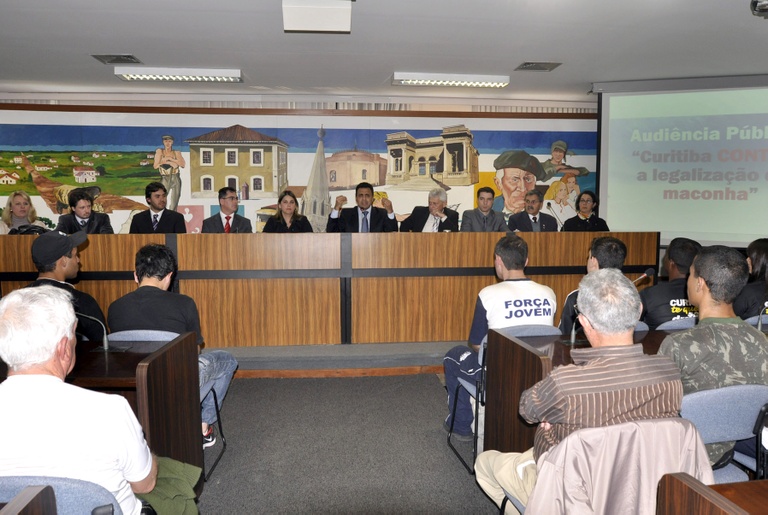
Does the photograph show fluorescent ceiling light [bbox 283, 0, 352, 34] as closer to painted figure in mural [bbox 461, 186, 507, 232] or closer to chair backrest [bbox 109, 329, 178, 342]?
painted figure in mural [bbox 461, 186, 507, 232]

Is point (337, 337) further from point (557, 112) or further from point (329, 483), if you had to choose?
point (557, 112)

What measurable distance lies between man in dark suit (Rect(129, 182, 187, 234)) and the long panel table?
1.84 feet

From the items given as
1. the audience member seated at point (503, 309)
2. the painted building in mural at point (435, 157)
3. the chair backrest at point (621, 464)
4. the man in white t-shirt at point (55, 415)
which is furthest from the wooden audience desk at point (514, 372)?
the painted building in mural at point (435, 157)

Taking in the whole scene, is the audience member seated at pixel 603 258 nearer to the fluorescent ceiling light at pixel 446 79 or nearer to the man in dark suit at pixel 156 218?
the fluorescent ceiling light at pixel 446 79

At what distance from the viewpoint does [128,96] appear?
7375 mm

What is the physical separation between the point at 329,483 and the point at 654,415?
1726 millimetres

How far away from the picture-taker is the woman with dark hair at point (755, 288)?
3.19 meters

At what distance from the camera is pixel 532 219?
6648mm

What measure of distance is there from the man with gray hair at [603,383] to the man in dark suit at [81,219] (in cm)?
479

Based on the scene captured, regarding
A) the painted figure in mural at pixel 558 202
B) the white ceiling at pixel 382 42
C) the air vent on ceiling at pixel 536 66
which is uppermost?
the air vent on ceiling at pixel 536 66

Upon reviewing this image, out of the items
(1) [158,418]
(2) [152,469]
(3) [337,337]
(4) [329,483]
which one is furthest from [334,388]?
(2) [152,469]

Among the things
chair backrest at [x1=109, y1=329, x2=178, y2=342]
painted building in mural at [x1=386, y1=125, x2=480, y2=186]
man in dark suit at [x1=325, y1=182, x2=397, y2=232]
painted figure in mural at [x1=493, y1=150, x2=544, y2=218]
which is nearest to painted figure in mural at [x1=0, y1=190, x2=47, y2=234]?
man in dark suit at [x1=325, y1=182, x2=397, y2=232]

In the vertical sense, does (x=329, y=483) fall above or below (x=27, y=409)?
below

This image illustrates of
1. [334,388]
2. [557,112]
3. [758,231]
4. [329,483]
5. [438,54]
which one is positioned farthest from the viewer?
[557,112]
